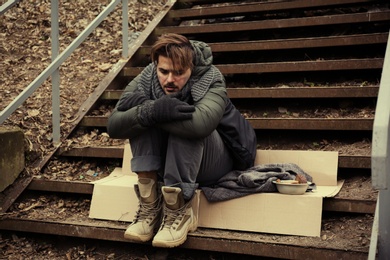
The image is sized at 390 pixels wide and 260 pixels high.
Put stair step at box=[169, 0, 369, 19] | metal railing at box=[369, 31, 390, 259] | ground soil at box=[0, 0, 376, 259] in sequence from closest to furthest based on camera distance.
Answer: metal railing at box=[369, 31, 390, 259]
ground soil at box=[0, 0, 376, 259]
stair step at box=[169, 0, 369, 19]

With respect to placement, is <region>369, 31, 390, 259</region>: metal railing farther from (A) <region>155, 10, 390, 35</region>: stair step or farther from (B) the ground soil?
(A) <region>155, 10, 390, 35</region>: stair step

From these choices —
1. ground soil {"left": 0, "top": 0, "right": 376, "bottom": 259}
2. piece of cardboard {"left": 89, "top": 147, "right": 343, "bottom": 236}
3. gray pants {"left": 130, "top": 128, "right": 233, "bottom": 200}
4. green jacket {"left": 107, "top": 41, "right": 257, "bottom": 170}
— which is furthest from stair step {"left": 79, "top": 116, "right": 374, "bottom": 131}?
gray pants {"left": 130, "top": 128, "right": 233, "bottom": 200}

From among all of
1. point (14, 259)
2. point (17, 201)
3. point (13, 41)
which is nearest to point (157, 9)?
point (13, 41)

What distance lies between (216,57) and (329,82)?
1041 mm

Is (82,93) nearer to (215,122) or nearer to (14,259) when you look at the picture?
(14,259)

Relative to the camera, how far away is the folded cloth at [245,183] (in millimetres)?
2736

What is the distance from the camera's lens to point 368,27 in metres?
4.35

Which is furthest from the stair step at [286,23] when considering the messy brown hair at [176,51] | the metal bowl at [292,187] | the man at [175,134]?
the metal bowl at [292,187]

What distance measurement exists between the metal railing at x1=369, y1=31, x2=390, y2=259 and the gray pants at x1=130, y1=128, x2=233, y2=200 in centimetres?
87

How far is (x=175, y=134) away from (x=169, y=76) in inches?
13.3

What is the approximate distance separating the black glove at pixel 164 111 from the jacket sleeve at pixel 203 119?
0.03 metres

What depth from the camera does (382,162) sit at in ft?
5.65

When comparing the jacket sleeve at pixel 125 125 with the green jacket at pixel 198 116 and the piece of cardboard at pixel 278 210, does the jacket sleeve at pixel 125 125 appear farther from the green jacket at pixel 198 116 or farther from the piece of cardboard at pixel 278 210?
the piece of cardboard at pixel 278 210

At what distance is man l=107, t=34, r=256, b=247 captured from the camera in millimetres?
2547
